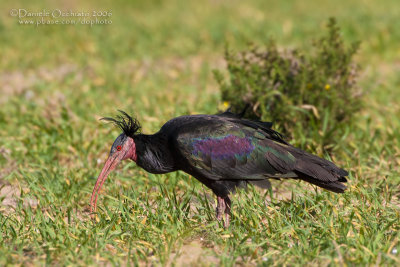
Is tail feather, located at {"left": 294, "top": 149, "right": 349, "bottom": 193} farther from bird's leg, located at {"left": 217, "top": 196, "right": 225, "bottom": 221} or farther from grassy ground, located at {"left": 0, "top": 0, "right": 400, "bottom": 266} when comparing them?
bird's leg, located at {"left": 217, "top": 196, "right": 225, "bottom": 221}

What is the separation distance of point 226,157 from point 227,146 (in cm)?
9

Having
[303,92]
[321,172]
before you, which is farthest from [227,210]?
[303,92]

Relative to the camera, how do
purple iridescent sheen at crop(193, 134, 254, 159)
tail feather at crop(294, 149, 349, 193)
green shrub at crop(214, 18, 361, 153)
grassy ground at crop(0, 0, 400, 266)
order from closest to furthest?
grassy ground at crop(0, 0, 400, 266)
tail feather at crop(294, 149, 349, 193)
purple iridescent sheen at crop(193, 134, 254, 159)
green shrub at crop(214, 18, 361, 153)

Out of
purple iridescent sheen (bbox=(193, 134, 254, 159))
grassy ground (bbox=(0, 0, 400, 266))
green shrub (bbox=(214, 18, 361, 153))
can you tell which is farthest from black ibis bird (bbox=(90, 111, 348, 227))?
green shrub (bbox=(214, 18, 361, 153))

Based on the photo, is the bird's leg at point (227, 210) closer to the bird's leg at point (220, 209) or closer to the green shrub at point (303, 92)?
the bird's leg at point (220, 209)

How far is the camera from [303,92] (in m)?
6.40

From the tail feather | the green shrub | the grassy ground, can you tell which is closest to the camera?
the grassy ground

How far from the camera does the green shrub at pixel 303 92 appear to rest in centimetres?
631

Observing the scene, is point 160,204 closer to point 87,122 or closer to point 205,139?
point 205,139

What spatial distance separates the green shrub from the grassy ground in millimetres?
311

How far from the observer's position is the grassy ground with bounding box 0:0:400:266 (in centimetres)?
411

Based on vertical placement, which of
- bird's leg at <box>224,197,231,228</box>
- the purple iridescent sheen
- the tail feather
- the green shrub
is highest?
the green shrub

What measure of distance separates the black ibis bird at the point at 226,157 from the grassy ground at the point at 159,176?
0.69 ft

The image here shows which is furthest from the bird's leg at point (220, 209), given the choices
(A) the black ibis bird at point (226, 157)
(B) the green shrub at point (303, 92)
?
(B) the green shrub at point (303, 92)
